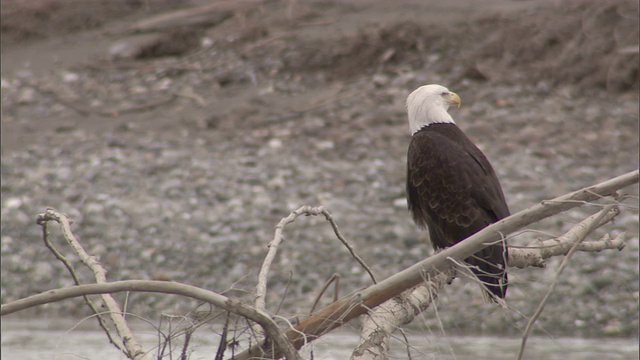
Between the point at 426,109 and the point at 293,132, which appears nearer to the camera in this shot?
the point at 426,109

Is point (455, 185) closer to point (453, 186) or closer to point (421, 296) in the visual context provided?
point (453, 186)

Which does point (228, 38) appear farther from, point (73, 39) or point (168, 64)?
point (73, 39)

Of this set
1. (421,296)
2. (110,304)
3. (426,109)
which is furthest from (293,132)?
(110,304)

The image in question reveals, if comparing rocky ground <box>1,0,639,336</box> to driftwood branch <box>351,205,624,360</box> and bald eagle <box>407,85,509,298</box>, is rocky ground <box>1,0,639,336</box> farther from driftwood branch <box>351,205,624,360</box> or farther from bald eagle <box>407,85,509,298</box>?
driftwood branch <box>351,205,624,360</box>

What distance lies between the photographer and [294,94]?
1398 cm

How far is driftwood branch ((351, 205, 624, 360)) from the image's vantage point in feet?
7.91

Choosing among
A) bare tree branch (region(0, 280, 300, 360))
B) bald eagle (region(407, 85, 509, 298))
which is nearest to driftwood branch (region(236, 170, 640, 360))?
bare tree branch (region(0, 280, 300, 360))

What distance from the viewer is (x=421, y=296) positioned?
114 inches

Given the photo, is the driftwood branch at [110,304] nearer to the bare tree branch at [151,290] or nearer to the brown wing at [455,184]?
the bare tree branch at [151,290]

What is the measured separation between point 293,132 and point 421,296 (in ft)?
31.4

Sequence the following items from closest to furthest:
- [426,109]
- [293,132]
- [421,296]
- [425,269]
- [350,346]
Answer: [425,269] → [421,296] → [426,109] → [350,346] → [293,132]

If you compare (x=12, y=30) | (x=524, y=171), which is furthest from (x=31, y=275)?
(x=12, y=30)

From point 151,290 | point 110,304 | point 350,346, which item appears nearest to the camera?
point 151,290

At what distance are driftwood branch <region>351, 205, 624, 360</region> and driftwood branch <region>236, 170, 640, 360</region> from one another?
0.15 ft
